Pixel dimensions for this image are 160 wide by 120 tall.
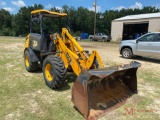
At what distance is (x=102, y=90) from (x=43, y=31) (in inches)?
118

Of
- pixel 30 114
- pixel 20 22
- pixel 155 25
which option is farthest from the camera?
pixel 20 22

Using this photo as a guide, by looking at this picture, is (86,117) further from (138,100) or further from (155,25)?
(155,25)

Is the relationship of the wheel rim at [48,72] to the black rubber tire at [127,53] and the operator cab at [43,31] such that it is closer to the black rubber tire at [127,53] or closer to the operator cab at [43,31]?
the operator cab at [43,31]

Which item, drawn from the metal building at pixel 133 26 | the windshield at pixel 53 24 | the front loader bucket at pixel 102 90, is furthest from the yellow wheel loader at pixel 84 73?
the metal building at pixel 133 26

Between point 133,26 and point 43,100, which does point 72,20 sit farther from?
point 43,100

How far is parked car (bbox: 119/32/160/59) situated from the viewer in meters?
9.33

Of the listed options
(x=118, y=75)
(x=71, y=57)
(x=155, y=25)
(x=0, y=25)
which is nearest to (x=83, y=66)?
(x=71, y=57)

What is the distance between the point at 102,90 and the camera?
14.5ft

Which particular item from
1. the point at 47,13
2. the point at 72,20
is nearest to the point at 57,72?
the point at 47,13

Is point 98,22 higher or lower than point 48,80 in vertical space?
higher

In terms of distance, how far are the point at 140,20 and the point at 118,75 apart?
74.5ft

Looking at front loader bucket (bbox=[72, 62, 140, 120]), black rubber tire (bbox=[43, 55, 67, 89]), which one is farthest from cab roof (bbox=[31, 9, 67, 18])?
front loader bucket (bbox=[72, 62, 140, 120])

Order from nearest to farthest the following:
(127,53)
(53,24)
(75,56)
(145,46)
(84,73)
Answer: (84,73), (75,56), (53,24), (145,46), (127,53)

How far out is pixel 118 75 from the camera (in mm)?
4832
